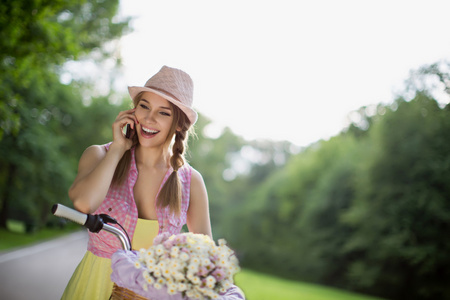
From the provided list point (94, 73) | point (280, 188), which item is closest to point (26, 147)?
point (94, 73)

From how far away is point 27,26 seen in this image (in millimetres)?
10648

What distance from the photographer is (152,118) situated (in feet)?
9.11

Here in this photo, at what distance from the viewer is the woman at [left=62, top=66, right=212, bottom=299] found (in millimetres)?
2559

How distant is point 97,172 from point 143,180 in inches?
15.8

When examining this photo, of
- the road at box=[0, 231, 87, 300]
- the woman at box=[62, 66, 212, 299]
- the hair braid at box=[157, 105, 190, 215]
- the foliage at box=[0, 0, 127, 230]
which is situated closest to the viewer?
the woman at box=[62, 66, 212, 299]

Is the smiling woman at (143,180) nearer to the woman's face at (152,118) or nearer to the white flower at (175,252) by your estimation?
the woman's face at (152,118)

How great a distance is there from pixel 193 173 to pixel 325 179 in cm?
3322

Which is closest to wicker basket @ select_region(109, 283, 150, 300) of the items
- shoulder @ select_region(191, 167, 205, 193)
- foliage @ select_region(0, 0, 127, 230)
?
shoulder @ select_region(191, 167, 205, 193)

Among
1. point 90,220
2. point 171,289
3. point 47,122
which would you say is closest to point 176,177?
point 90,220

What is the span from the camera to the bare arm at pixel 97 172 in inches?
95.5

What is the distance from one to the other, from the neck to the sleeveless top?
12 cm

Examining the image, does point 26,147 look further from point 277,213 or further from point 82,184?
point 277,213

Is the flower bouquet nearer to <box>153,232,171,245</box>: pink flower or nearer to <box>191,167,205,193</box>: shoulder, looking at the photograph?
<box>153,232,171,245</box>: pink flower

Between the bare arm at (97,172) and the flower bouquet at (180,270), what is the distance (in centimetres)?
42
